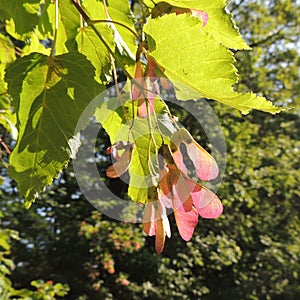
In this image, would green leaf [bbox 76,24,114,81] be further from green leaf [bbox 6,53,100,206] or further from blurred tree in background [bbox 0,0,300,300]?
blurred tree in background [bbox 0,0,300,300]

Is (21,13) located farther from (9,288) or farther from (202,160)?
(9,288)

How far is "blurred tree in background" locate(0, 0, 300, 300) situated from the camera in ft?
13.1

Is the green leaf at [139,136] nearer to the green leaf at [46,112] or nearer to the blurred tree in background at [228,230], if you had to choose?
the green leaf at [46,112]

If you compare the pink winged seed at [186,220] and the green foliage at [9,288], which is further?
the green foliage at [9,288]

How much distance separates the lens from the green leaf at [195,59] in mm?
265

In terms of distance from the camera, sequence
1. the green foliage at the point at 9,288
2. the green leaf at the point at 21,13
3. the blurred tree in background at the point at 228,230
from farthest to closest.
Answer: the blurred tree in background at the point at 228,230 → the green foliage at the point at 9,288 → the green leaf at the point at 21,13

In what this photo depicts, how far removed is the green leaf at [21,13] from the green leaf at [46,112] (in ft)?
0.32

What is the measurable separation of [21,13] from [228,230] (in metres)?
4.28

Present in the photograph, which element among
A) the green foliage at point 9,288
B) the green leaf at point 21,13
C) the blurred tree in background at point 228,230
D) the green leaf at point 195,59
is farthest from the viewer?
the blurred tree in background at point 228,230

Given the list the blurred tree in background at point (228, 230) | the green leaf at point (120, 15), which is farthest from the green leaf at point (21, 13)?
the blurred tree in background at point (228, 230)

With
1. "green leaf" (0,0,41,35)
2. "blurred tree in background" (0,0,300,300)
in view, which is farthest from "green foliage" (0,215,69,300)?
"blurred tree in background" (0,0,300,300)

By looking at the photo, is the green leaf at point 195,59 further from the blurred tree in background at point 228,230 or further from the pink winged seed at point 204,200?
the blurred tree in background at point 228,230

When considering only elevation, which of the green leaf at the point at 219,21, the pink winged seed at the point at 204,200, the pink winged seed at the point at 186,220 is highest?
the green leaf at the point at 219,21

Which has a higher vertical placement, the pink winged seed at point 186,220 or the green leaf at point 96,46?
the green leaf at point 96,46
